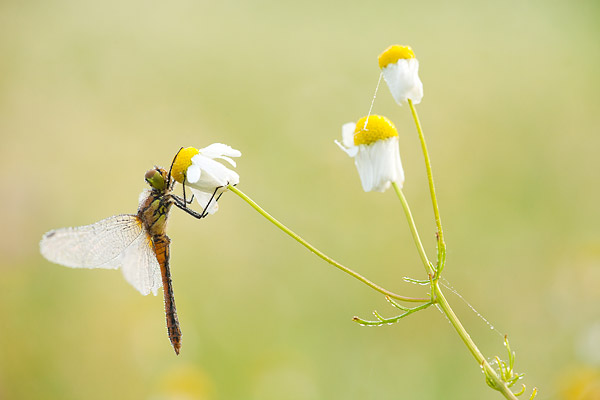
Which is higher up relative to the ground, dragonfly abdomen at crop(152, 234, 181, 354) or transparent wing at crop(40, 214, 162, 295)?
transparent wing at crop(40, 214, 162, 295)

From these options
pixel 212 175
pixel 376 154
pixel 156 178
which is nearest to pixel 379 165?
pixel 376 154

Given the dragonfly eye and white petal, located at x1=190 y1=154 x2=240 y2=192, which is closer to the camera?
white petal, located at x1=190 y1=154 x2=240 y2=192

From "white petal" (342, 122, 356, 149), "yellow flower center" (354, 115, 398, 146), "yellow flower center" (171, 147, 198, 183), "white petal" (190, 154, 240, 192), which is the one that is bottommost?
"yellow flower center" (354, 115, 398, 146)

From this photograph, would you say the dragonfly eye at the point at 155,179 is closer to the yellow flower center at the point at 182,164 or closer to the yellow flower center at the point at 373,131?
the yellow flower center at the point at 182,164

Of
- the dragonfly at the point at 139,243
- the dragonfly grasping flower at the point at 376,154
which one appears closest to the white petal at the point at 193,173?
the dragonfly at the point at 139,243

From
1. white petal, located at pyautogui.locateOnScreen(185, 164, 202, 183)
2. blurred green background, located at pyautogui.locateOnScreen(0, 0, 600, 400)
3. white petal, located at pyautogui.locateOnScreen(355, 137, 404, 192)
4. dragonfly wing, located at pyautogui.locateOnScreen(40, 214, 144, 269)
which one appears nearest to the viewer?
white petal, located at pyautogui.locateOnScreen(355, 137, 404, 192)

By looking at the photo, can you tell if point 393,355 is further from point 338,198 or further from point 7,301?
point 7,301

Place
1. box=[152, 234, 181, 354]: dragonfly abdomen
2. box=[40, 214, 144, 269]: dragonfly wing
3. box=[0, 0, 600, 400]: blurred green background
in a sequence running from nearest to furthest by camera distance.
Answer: box=[40, 214, 144, 269]: dragonfly wing < box=[152, 234, 181, 354]: dragonfly abdomen < box=[0, 0, 600, 400]: blurred green background

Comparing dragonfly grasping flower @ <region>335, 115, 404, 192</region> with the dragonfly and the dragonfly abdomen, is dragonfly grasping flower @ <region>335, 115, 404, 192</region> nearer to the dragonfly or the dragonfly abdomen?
the dragonfly

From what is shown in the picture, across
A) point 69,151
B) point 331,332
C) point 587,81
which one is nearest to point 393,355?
point 331,332

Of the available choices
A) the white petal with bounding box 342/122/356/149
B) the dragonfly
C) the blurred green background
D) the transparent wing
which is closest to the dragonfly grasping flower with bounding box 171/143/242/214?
the dragonfly
